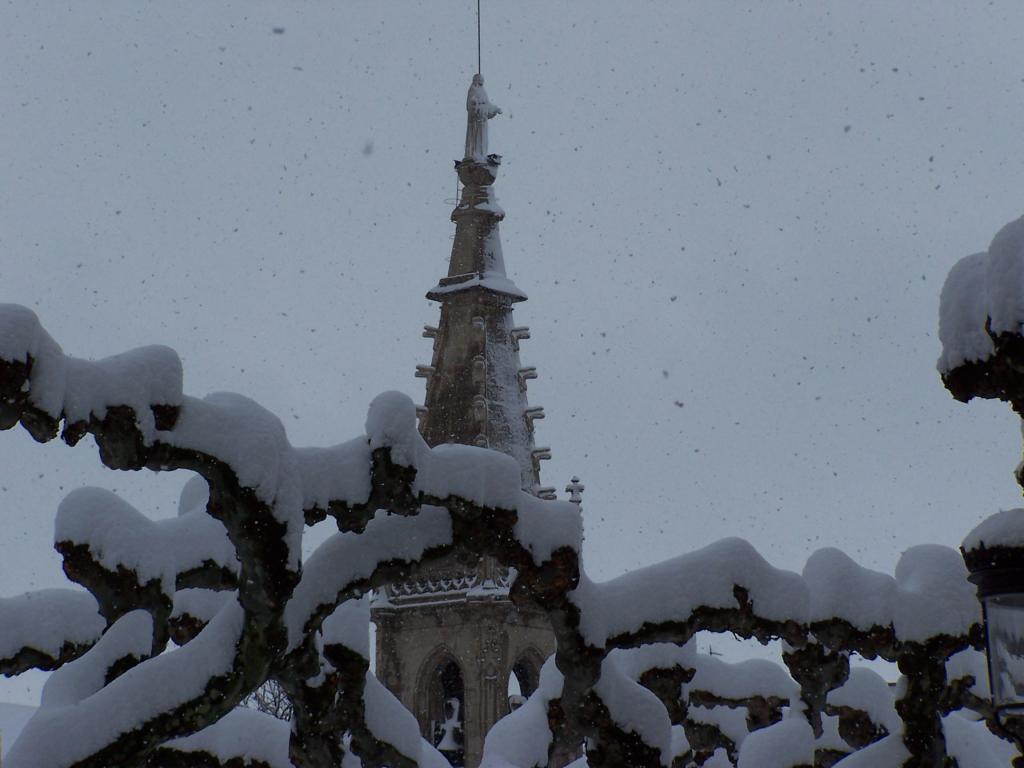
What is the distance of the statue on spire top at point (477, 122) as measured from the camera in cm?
4862

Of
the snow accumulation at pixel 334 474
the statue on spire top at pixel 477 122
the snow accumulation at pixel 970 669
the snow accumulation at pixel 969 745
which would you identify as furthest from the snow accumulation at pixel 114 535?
the statue on spire top at pixel 477 122

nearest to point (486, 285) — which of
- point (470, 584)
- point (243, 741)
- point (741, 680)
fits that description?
point (470, 584)

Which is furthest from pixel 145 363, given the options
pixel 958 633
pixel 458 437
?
pixel 458 437

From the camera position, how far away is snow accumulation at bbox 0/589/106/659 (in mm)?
9531

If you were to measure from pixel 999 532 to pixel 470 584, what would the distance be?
39.8 m

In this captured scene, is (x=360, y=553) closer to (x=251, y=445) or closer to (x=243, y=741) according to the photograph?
(x=251, y=445)

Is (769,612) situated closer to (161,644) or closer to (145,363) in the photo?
(161,644)

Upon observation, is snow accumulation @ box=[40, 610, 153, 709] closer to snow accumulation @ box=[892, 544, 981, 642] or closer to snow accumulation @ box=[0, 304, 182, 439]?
snow accumulation @ box=[0, 304, 182, 439]

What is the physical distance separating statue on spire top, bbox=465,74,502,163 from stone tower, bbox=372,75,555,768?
2.9 inches

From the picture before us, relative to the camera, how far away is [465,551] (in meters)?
9.04

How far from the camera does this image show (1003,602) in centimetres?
541

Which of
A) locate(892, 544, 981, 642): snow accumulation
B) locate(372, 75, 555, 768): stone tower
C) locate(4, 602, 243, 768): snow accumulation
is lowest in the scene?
locate(4, 602, 243, 768): snow accumulation

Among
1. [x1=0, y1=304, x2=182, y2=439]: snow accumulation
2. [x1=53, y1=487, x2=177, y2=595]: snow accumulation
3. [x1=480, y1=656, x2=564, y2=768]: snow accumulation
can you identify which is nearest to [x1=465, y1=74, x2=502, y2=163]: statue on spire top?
[x1=480, y1=656, x2=564, y2=768]: snow accumulation

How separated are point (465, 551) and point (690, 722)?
8277 mm
